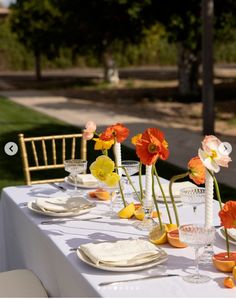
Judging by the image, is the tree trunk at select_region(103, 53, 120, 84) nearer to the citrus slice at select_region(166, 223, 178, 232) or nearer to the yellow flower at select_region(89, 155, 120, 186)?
the yellow flower at select_region(89, 155, 120, 186)

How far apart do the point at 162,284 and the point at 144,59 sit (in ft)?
111

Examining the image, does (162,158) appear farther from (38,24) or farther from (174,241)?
(38,24)

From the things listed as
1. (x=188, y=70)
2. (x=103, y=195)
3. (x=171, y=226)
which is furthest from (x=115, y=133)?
(x=188, y=70)

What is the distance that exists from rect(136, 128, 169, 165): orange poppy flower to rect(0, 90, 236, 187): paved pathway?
4485 millimetres

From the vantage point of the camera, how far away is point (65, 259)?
2604 millimetres

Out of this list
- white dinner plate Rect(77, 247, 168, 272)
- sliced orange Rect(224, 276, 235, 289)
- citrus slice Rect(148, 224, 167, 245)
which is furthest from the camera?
citrus slice Rect(148, 224, 167, 245)

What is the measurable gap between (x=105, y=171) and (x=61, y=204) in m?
0.44

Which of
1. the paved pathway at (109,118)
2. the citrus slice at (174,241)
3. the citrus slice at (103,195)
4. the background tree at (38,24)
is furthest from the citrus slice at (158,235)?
the background tree at (38,24)

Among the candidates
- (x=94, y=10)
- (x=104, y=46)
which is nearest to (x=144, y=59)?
(x=104, y=46)

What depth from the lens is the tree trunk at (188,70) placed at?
1773cm

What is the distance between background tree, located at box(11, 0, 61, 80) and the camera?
22688 millimetres

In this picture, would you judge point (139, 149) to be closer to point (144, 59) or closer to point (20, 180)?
point (20, 180)

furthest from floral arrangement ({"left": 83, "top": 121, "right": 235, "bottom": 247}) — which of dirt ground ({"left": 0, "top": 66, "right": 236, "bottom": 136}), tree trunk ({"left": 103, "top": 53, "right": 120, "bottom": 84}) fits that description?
tree trunk ({"left": 103, "top": 53, "right": 120, "bottom": 84})

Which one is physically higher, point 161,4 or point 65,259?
point 161,4
